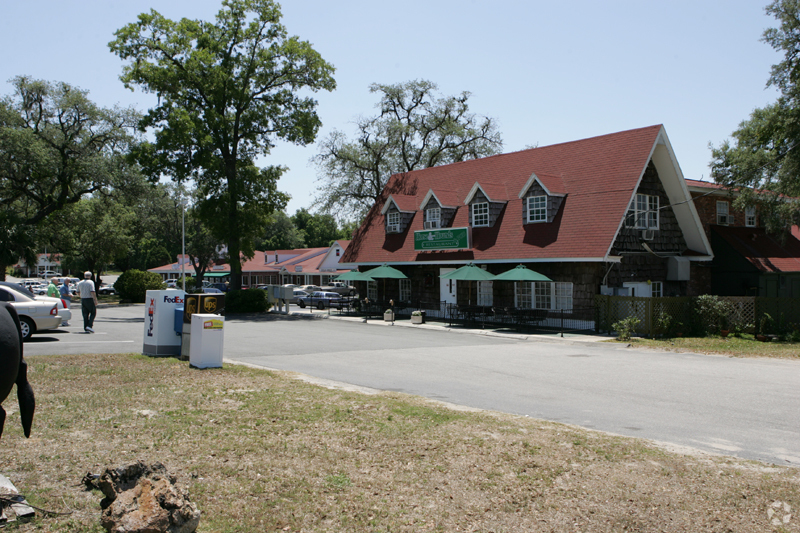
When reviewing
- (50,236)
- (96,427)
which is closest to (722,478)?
(96,427)

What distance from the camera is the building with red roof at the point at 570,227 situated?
1051 inches

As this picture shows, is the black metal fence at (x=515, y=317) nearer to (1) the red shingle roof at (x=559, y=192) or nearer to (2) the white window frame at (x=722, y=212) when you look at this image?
(1) the red shingle roof at (x=559, y=192)

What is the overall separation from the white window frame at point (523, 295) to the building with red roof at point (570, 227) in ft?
0.16

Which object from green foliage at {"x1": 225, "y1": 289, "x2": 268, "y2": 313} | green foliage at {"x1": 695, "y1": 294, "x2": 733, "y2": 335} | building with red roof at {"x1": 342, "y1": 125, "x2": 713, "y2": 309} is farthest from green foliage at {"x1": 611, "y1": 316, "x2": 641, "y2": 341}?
green foliage at {"x1": 225, "y1": 289, "x2": 268, "y2": 313}

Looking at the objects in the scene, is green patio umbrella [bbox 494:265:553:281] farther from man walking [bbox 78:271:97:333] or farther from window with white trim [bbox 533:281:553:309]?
man walking [bbox 78:271:97:333]

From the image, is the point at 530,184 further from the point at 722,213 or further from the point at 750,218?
the point at 750,218

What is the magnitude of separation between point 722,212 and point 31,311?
31.4 m

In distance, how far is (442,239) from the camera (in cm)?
3225

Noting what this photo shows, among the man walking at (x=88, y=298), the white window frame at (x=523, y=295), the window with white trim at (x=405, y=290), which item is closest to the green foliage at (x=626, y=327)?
the white window frame at (x=523, y=295)

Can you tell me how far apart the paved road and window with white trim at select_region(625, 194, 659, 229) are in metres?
7.76

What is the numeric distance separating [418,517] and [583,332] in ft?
70.1

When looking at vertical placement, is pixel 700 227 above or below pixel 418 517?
above

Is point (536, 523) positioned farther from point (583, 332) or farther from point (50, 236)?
point (50, 236)

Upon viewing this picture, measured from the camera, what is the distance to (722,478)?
6.66 m
